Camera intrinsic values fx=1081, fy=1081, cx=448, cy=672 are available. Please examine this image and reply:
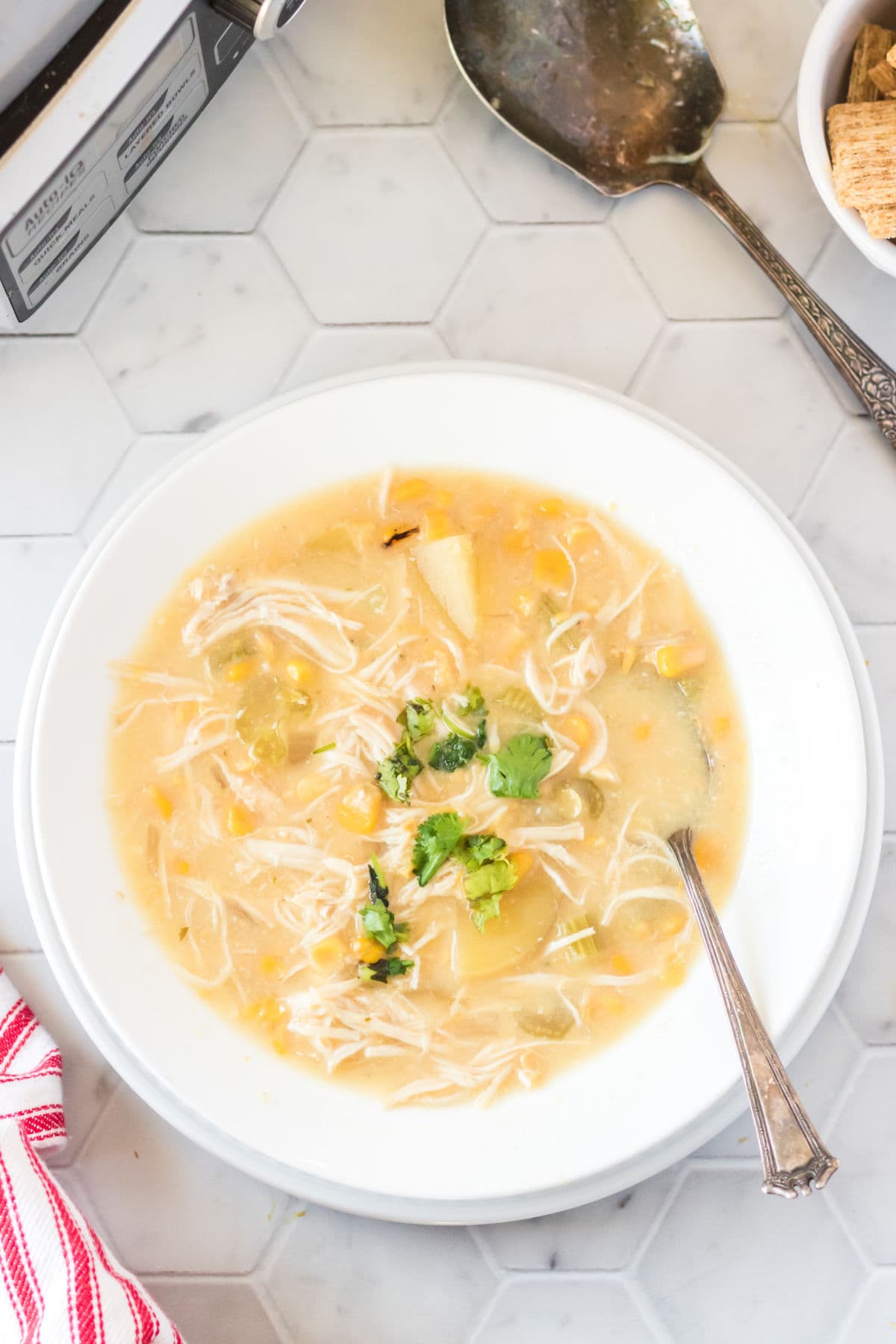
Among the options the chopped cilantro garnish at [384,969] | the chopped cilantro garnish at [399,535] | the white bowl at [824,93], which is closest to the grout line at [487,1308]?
the chopped cilantro garnish at [384,969]

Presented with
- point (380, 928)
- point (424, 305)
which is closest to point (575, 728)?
point (380, 928)

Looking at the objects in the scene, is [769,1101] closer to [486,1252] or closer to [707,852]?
[707,852]

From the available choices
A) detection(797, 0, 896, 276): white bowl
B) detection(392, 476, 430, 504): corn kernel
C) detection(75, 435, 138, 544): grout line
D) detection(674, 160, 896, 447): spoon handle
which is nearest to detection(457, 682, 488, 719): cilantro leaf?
detection(392, 476, 430, 504): corn kernel

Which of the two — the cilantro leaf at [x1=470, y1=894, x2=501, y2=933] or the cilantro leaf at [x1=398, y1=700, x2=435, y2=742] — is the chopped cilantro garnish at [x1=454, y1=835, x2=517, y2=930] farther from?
the cilantro leaf at [x1=398, y1=700, x2=435, y2=742]

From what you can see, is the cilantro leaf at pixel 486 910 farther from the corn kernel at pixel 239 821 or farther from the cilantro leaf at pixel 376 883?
the corn kernel at pixel 239 821

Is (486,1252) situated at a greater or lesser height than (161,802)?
lesser
